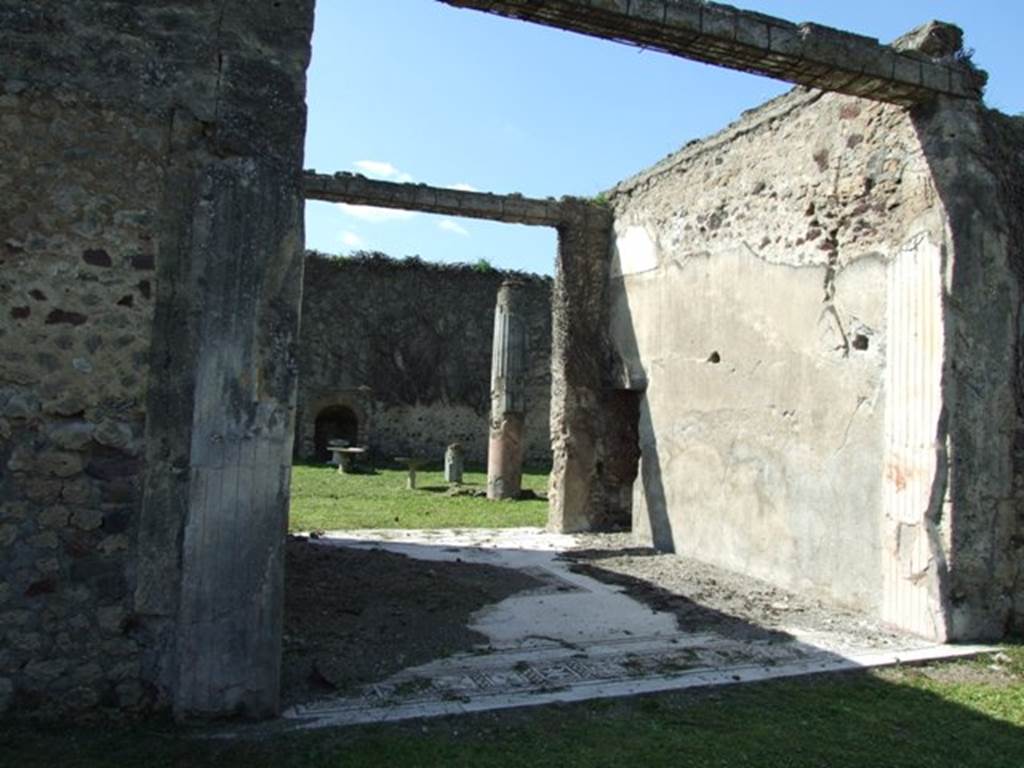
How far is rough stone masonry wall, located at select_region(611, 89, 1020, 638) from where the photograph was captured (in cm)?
545

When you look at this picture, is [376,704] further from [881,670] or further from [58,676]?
[881,670]

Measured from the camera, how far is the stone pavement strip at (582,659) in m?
4.05

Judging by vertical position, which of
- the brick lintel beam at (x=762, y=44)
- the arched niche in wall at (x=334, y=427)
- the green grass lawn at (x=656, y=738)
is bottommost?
the green grass lawn at (x=656, y=738)

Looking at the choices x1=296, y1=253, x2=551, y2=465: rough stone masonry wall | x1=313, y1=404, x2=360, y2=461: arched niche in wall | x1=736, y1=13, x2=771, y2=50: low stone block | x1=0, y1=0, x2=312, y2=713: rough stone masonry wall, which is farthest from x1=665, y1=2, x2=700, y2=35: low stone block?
x1=296, y1=253, x2=551, y2=465: rough stone masonry wall

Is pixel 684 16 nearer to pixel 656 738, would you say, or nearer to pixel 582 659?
pixel 582 659

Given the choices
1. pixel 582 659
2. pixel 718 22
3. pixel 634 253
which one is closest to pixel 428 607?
pixel 582 659

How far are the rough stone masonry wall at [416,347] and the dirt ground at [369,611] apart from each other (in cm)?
1488

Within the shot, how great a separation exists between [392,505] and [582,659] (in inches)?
310

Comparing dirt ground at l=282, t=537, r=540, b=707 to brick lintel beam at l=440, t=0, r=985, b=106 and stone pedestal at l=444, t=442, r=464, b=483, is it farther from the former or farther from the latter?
stone pedestal at l=444, t=442, r=464, b=483

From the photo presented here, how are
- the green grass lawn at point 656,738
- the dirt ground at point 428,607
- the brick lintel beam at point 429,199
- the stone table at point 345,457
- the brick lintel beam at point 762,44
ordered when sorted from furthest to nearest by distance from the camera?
1. the stone table at point 345,457
2. the brick lintel beam at point 429,199
3. the brick lintel beam at point 762,44
4. the dirt ground at point 428,607
5. the green grass lawn at point 656,738

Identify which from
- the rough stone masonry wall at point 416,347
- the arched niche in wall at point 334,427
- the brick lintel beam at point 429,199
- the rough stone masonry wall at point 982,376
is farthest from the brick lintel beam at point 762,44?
the rough stone masonry wall at point 416,347

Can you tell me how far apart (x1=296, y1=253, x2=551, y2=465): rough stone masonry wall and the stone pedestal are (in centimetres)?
551

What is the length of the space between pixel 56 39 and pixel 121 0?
323 millimetres

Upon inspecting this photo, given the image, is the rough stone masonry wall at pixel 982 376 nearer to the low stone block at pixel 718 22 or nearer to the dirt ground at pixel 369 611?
the low stone block at pixel 718 22
